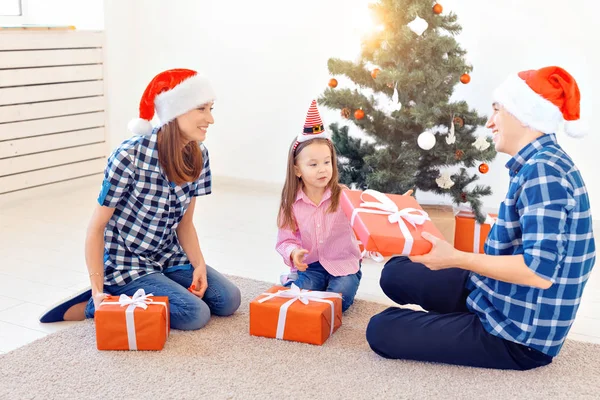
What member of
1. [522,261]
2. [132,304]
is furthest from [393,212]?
[132,304]

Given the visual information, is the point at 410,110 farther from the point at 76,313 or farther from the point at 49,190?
the point at 49,190

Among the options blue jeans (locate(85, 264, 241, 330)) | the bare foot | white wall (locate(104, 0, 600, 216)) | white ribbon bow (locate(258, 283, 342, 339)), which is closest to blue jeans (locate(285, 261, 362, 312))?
white ribbon bow (locate(258, 283, 342, 339))

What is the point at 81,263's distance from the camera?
3.10m

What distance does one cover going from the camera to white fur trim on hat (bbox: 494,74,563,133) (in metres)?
1.95

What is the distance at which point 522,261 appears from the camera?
6.22 ft

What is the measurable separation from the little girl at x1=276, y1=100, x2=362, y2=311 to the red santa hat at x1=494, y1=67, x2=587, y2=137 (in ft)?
2.59

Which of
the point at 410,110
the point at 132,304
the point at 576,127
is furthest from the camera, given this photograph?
the point at 410,110

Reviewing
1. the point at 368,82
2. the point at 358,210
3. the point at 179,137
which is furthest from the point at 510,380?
the point at 368,82

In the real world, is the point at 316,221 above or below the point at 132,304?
above

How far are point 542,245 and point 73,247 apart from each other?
86.3 inches

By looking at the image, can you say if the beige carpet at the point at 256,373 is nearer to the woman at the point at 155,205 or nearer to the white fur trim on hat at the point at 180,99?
the woman at the point at 155,205

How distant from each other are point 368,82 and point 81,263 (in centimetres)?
147

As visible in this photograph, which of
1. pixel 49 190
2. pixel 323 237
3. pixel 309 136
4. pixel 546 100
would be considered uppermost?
pixel 546 100

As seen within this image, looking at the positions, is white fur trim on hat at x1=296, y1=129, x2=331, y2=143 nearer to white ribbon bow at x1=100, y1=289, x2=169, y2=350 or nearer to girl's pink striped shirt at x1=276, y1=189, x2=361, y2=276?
girl's pink striped shirt at x1=276, y1=189, x2=361, y2=276
